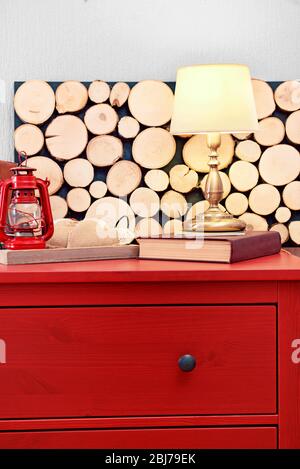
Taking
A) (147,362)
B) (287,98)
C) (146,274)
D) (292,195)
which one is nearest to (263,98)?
(287,98)

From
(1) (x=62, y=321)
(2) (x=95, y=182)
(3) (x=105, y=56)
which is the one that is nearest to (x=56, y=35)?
(3) (x=105, y=56)

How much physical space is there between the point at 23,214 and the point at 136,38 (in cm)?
75

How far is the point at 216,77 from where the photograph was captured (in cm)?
150

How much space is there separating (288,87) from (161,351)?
3.17ft

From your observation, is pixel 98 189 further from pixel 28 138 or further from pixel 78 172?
pixel 28 138

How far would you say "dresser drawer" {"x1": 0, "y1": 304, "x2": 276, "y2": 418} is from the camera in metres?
1.19

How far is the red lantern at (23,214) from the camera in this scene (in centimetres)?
132

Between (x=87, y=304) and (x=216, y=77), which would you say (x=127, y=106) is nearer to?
(x=216, y=77)

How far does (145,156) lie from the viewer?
5.71 feet

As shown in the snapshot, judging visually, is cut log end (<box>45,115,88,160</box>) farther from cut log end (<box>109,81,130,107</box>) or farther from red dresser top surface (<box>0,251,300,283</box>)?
red dresser top surface (<box>0,251,300,283</box>)

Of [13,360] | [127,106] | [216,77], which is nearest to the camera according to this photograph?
[13,360]

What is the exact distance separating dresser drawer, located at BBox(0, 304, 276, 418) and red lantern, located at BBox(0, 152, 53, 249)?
7.9 inches

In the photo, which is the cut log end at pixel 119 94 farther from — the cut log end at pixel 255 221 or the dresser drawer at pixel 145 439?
the dresser drawer at pixel 145 439

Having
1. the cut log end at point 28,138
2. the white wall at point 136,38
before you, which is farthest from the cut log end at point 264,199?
the cut log end at point 28,138
